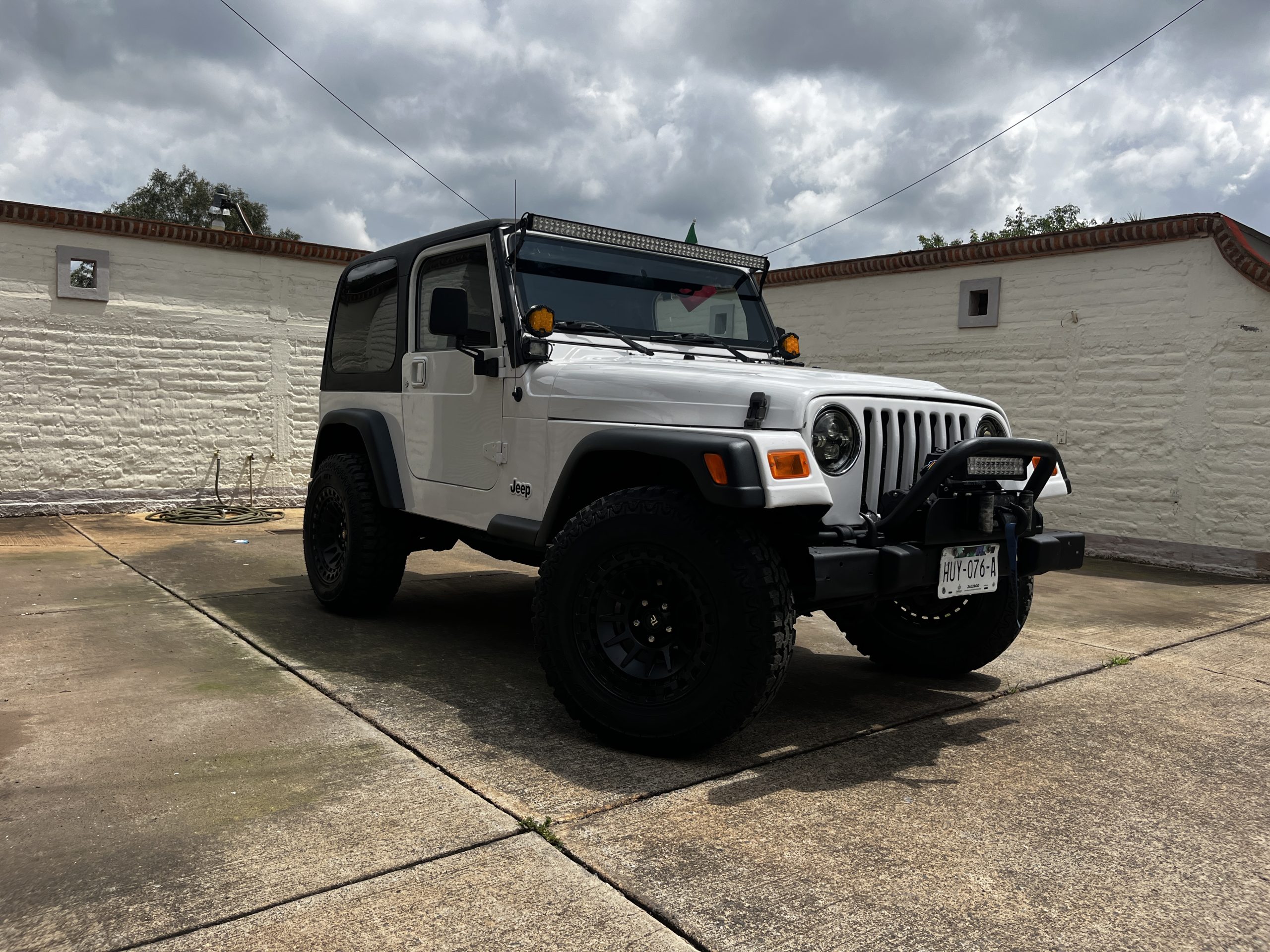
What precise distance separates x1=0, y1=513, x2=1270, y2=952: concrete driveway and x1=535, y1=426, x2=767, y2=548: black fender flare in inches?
36.3

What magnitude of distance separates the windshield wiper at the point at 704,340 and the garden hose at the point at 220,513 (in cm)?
667

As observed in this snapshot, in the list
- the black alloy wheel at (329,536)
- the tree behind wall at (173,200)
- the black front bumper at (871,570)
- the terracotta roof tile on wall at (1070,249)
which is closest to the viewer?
the black front bumper at (871,570)

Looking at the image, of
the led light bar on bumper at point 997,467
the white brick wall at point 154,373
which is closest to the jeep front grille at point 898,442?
the led light bar on bumper at point 997,467

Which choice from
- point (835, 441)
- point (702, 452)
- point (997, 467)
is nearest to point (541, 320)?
point (702, 452)

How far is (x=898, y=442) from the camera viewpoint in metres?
3.52

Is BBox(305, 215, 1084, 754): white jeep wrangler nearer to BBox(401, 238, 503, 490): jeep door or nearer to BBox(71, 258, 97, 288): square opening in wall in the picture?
BBox(401, 238, 503, 490): jeep door

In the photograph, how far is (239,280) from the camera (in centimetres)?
1089

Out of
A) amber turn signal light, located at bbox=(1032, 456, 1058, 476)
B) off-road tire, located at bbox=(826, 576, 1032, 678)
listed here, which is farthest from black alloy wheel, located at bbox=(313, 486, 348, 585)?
amber turn signal light, located at bbox=(1032, 456, 1058, 476)

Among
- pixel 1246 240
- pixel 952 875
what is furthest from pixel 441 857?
pixel 1246 240

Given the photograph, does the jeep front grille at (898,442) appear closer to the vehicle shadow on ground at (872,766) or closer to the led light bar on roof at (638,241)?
the vehicle shadow on ground at (872,766)

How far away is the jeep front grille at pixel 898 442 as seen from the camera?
3.44 m

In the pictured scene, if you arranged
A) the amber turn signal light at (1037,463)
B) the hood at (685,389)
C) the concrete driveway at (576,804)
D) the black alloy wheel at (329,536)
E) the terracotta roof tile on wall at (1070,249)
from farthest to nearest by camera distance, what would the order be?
the terracotta roof tile on wall at (1070,249)
the black alloy wheel at (329,536)
the amber turn signal light at (1037,463)
the hood at (685,389)
the concrete driveway at (576,804)

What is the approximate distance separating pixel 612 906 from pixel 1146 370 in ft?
27.6

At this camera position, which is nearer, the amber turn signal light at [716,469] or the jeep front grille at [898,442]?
the amber turn signal light at [716,469]
